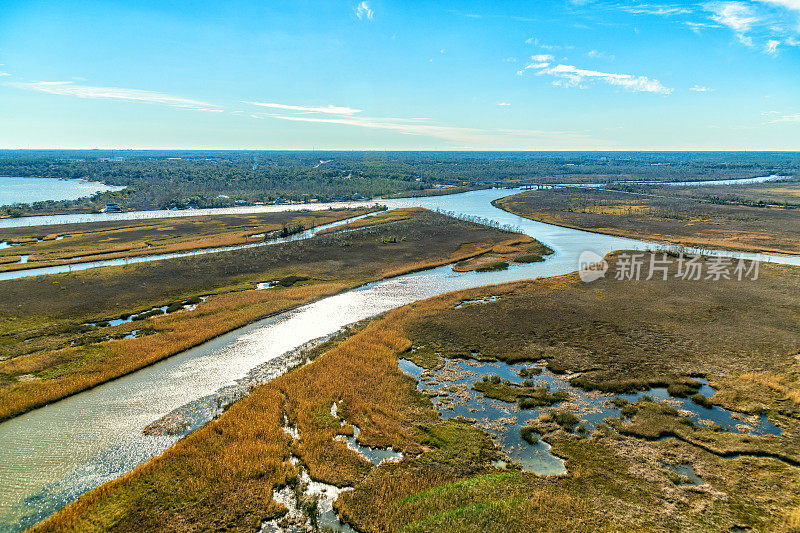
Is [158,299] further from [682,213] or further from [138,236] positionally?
[682,213]

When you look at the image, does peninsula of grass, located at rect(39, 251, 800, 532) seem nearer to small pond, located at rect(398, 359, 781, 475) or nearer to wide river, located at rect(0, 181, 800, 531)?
small pond, located at rect(398, 359, 781, 475)

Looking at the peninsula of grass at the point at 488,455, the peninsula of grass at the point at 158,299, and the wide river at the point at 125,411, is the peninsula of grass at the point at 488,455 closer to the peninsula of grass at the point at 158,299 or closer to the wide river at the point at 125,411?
the wide river at the point at 125,411

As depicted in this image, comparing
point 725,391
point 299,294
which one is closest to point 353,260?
point 299,294

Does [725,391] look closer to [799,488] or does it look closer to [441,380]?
[799,488]

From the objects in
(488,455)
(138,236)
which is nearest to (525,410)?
(488,455)

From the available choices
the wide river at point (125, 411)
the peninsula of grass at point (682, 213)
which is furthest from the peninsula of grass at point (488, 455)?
the peninsula of grass at point (682, 213)

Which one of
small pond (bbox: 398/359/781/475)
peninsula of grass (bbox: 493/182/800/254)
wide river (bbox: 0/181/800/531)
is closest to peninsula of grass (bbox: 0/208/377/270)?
wide river (bbox: 0/181/800/531)
